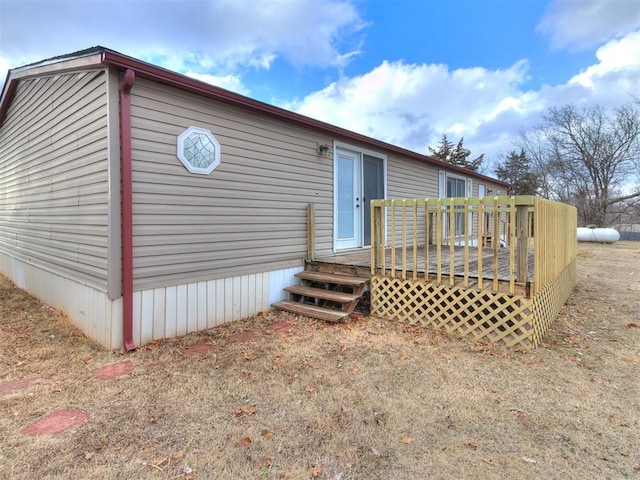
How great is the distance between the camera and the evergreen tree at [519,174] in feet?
84.9

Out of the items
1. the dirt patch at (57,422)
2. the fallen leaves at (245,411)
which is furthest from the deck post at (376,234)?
the dirt patch at (57,422)

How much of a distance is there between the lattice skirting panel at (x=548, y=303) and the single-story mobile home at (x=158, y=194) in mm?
3200

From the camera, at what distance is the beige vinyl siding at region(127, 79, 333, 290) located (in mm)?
3713

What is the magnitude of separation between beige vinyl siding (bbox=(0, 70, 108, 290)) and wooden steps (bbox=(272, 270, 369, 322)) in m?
2.39

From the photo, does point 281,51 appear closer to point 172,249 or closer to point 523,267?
point 172,249

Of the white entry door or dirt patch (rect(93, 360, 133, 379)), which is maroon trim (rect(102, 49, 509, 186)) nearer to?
the white entry door

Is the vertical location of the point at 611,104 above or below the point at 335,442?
above

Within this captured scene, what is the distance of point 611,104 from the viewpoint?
21.7m

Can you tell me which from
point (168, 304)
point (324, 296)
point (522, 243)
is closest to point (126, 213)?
point (168, 304)

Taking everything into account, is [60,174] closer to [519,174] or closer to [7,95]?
[7,95]

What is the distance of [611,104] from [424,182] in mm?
21529

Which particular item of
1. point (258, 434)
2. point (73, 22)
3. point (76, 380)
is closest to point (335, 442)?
point (258, 434)

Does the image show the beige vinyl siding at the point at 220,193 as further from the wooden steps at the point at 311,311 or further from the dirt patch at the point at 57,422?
the dirt patch at the point at 57,422

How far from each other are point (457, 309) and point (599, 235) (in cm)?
1884
